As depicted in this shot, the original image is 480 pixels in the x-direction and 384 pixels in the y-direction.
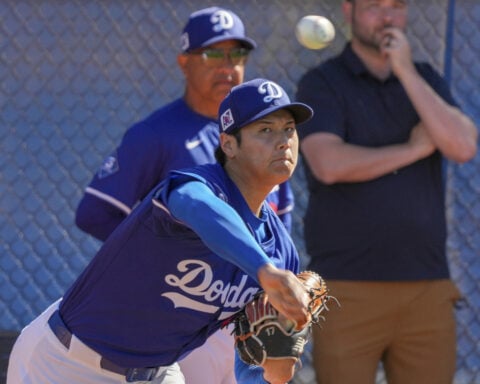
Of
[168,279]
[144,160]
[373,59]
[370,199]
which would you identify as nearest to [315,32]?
[373,59]

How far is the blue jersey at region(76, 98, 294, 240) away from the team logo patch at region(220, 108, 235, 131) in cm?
89

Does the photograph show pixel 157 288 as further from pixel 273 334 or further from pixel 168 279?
pixel 273 334

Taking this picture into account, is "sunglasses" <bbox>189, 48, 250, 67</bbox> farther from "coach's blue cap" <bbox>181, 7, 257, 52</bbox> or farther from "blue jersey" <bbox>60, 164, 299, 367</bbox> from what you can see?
"blue jersey" <bbox>60, 164, 299, 367</bbox>

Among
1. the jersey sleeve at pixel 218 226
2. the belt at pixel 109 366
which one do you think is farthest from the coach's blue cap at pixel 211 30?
A: the jersey sleeve at pixel 218 226

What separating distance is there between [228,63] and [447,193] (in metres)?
1.19

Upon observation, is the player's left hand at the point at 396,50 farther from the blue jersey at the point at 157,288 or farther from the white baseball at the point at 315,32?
the blue jersey at the point at 157,288

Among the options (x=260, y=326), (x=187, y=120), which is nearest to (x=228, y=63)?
(x=187, y=120)

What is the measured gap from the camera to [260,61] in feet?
17.4

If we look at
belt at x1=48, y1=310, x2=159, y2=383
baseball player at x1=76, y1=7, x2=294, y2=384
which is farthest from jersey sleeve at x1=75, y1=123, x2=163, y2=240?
belt at x1=48, y1=310, x2=159, y2=383

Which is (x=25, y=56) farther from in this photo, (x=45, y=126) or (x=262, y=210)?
(x=262, y=210)

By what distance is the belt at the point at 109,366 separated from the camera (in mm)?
3488

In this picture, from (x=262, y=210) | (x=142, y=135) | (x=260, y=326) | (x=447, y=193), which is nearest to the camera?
(x=260, y=326)

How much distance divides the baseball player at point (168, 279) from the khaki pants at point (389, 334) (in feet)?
3.17

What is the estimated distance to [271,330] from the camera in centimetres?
330
